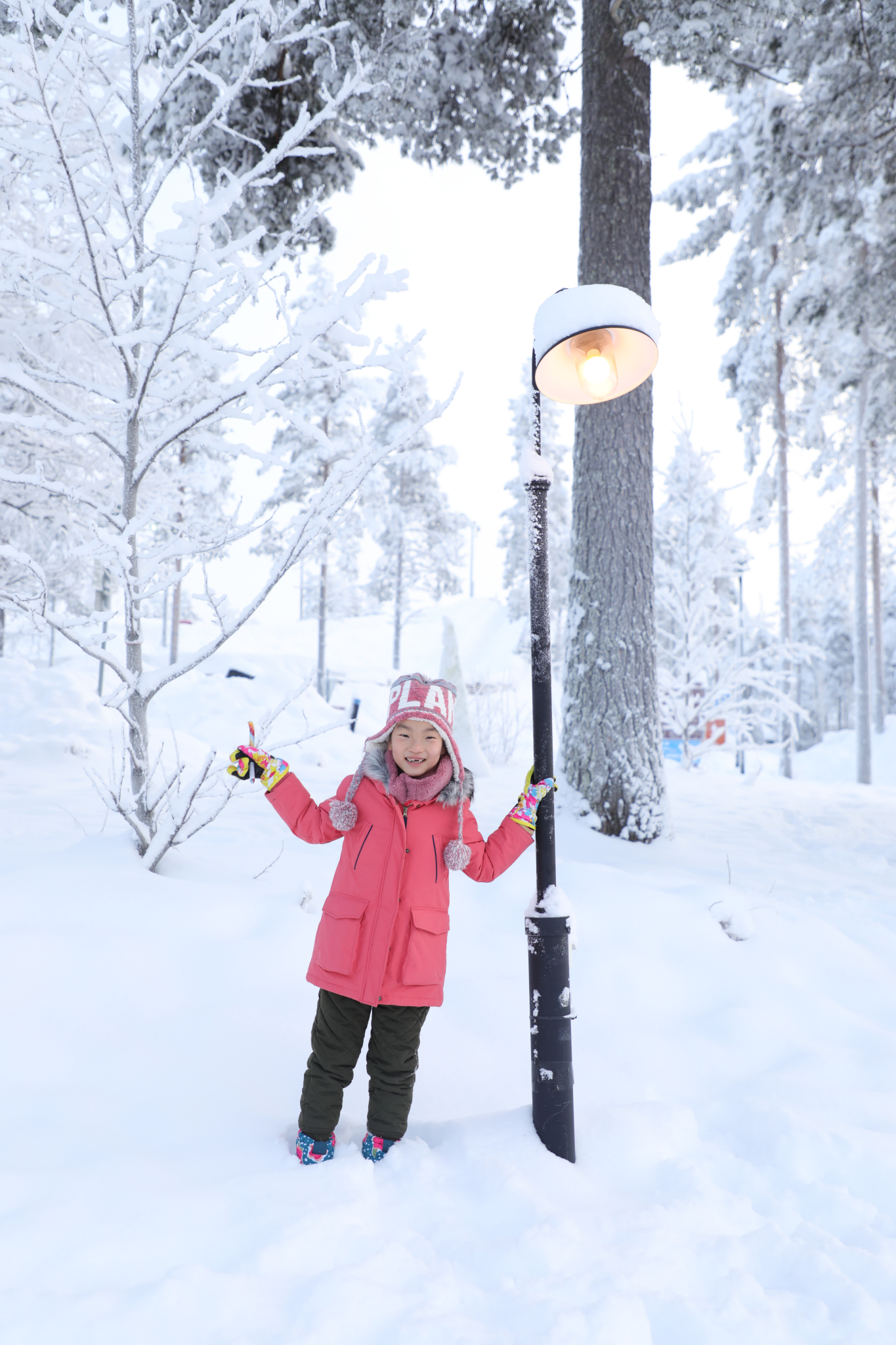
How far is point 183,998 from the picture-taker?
2.85 m

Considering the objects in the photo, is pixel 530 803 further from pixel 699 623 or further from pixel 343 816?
pixel 699 623

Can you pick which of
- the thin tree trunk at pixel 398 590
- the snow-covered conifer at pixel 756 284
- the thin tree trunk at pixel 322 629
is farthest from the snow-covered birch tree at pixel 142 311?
the thin tree trunk at pixel 398 590

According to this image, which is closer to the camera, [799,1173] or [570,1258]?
[570,1258]

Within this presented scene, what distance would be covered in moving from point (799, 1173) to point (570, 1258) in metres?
0.90

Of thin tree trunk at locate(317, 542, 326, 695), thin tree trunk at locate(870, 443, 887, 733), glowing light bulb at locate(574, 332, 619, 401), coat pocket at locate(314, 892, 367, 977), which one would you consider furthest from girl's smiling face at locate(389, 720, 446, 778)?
thin tree trunk at locate(870, 443, 887, 733)

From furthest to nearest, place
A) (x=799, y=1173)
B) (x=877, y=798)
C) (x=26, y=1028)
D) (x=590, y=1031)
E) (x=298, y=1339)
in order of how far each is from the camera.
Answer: (x=877, y=798) → (x=590, y=1031) → (x=26, y=1028) → (x=799, y=1173) → (x=298, y=1339)

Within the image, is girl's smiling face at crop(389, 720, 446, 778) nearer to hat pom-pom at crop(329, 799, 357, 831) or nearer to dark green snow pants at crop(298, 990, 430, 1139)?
hat pom-pom at crop(329, 799, 357, 831)

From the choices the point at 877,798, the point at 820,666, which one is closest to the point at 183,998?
the point at 877,798

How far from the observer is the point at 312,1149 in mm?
2203

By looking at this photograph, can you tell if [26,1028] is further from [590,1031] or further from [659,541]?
[659,541]

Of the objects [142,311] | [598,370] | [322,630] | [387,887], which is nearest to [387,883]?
[387,887]

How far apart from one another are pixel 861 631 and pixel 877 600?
9047 mm

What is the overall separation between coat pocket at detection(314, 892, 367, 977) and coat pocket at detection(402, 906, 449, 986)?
6.7 inches

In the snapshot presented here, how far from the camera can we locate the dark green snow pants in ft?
7.39
